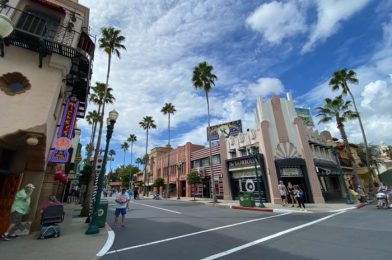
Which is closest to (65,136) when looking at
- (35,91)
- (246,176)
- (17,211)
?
(35,91)

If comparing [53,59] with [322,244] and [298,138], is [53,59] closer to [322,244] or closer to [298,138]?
[322,244]

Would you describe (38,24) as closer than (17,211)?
No

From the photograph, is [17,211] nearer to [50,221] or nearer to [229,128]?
[50,221]

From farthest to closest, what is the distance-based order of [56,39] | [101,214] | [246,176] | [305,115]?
1. [305,115]
2. [246,176]
3. [101,214]
4. [56,39]

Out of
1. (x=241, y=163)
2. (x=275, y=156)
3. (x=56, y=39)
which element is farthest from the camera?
(x=241, y=163)

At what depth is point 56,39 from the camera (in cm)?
975

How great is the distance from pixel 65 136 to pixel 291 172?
2144 centimetres

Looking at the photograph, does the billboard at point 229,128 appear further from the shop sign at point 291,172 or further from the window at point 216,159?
the shop sign at point 291,172

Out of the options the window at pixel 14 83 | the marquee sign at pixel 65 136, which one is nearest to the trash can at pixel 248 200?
the marquee sign at pixel 65 136

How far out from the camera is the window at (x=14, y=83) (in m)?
8.11

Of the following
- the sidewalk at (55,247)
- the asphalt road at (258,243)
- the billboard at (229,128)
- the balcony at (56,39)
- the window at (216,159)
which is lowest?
the asphalt road at (258,243)

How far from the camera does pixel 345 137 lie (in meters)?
25.1

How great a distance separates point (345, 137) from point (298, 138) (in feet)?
20.2

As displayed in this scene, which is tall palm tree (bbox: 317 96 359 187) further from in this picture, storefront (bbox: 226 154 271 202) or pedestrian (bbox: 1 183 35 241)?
pedestrian (bbox: 1 183 35 241)
